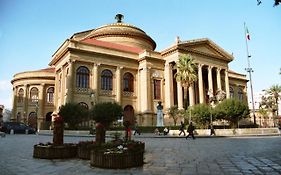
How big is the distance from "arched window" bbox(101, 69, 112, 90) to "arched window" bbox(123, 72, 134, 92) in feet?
9.19

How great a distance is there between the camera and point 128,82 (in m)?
45.8

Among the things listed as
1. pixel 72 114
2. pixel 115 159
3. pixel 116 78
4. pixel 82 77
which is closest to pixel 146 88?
pixel 116 78

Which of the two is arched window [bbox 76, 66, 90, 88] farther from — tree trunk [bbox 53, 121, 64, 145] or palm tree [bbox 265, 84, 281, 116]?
palm tree [bbox 265, 84, 281, 116]

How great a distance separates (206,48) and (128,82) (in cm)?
1530

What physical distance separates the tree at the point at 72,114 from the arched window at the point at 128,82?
12.0m

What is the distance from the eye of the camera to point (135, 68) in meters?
46.0

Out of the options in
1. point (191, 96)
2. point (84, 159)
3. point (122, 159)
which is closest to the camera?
point (122, 159)

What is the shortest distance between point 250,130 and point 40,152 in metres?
29.4

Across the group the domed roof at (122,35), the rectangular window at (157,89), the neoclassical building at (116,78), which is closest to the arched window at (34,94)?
the neoclassical building at (116,78)

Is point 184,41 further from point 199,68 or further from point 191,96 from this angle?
point 191,96

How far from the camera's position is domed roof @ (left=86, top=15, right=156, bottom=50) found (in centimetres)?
5209

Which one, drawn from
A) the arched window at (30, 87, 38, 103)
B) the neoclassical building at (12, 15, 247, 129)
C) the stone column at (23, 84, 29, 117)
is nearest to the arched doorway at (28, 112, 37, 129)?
the neoclassical building at (12, 15, 247, 129)

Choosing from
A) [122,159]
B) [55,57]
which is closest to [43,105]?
[55,57]

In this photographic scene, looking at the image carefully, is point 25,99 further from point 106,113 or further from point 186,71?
point 186,71
